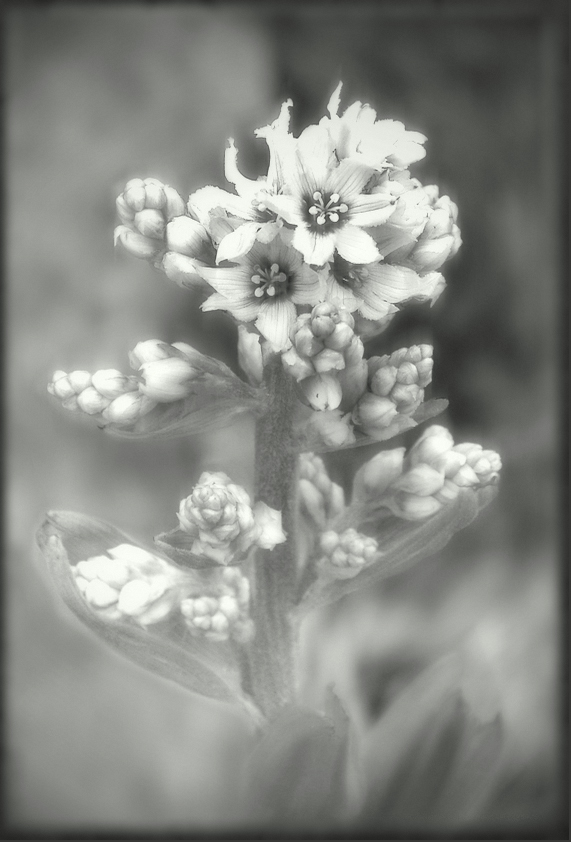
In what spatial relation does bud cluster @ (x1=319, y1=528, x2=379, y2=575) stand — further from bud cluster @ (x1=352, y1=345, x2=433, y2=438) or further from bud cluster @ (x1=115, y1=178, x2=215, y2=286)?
bud cluster @ (x1=115, y1=178, x2=215, y2=286)

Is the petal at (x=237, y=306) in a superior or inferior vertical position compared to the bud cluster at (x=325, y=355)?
superior

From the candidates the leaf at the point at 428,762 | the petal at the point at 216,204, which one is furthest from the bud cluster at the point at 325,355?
the leaf at the point at 428,762

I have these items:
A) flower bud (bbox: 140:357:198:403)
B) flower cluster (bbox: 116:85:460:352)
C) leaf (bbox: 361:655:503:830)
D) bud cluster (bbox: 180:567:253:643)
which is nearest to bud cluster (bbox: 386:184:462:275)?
flower cluster (bbox: 116:85:460:352)

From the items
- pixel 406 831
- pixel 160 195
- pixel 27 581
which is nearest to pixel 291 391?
pixel 160 195

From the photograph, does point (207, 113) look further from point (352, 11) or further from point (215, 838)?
point (215, 838)

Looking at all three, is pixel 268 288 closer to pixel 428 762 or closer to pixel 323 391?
pixel 323 391

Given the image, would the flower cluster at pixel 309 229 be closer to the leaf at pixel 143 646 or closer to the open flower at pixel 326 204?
the open flower at pixel 326 204

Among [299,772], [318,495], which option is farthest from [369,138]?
[299,772]

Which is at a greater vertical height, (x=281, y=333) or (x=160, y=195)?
(x=160, y=195)

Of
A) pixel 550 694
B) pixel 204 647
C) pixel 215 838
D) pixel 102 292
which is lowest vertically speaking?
pixel 215 838
